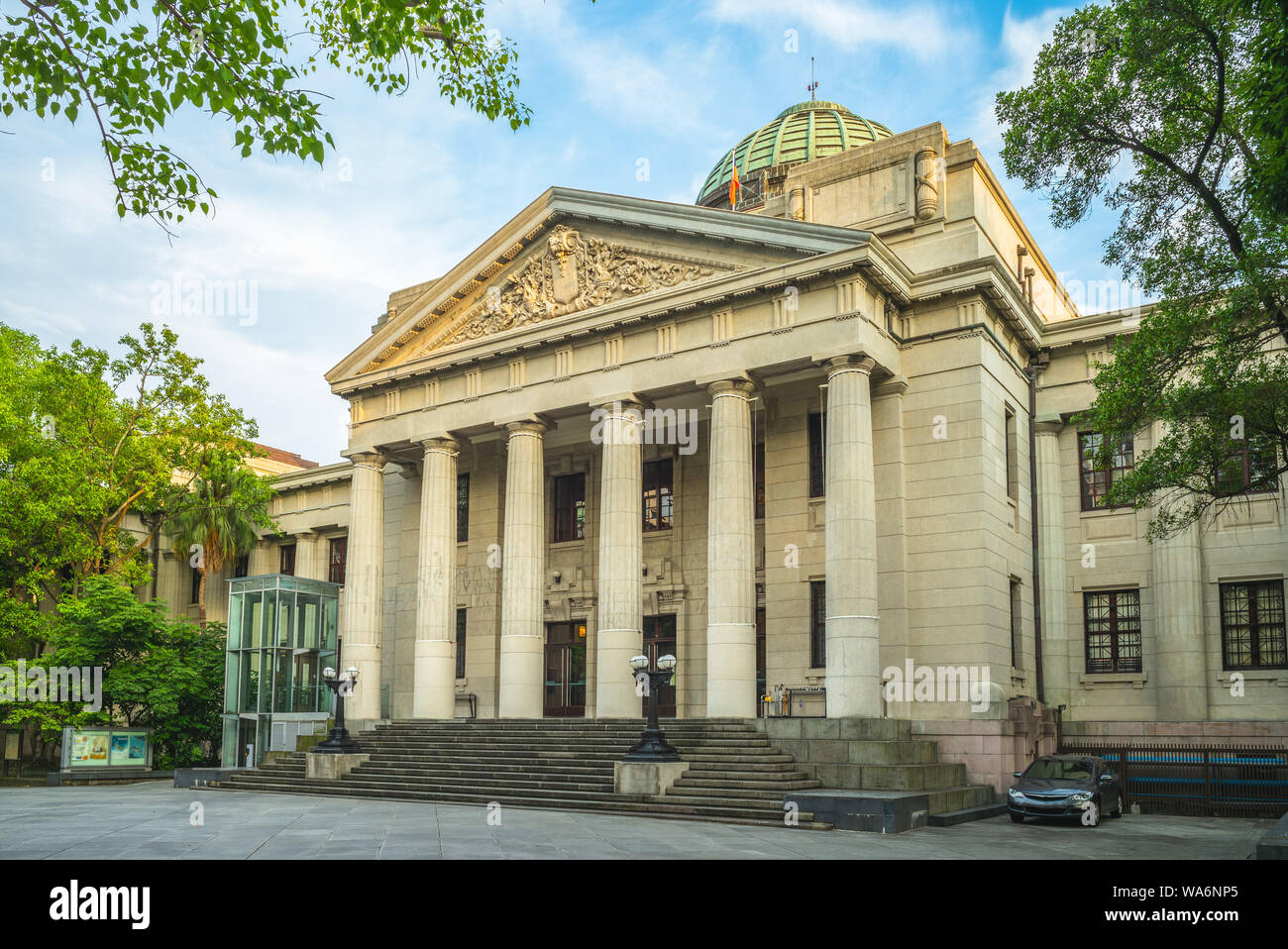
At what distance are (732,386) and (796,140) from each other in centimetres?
2236

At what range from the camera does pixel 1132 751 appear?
87.0ft

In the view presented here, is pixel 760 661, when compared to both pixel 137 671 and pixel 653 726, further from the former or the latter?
pixel 137 671

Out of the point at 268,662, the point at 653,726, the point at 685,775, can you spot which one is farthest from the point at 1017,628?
the point at 268,662

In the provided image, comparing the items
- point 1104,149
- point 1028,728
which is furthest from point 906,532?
point 1104,149

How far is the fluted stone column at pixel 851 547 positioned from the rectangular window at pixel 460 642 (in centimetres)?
1441

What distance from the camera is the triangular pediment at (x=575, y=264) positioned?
28.2 meters

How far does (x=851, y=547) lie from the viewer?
2534 cm

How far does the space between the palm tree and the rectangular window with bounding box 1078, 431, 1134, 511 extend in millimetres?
27333

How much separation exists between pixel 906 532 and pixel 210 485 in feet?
87.1

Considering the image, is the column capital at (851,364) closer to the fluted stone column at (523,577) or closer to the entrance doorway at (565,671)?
the fluted stone column at (523,577)

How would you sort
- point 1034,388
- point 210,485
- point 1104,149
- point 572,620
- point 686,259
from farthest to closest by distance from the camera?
1. point 210,485
2. point 572,620
3. point 1034,388
4. point 686,259
5. point 1104,149

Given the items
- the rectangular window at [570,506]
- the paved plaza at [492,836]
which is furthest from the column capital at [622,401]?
the paved plaza at [492,836]

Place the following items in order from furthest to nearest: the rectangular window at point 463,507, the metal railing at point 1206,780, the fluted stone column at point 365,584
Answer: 1. the rectangular window at point 463,507
2. the fluted stone column at point 365,584
3. the metal railing at point 1206,780
